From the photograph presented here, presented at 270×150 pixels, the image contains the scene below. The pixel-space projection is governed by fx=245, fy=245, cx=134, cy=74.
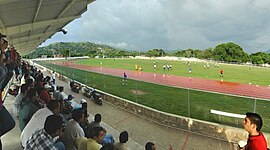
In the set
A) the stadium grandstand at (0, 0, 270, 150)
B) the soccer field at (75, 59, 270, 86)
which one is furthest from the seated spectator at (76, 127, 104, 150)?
the soccer field at (75, 59, 270, 86)

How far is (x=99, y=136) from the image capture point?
3666 millimetres

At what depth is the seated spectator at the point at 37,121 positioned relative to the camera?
11.9ft

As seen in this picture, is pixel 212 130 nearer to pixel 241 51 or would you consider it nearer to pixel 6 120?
pixel 6 120

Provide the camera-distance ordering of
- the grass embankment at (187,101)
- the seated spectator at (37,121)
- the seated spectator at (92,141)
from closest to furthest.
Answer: the seated spectator at (92,141), the seated spectator at (37,121), the grass embankment at (187,101)

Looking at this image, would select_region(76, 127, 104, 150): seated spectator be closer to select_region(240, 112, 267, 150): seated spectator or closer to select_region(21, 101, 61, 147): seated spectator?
select_region(21, 101, 61, 147): seated spectator

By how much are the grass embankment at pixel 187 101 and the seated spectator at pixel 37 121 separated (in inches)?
254

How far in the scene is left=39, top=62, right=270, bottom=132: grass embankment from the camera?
8.30 m

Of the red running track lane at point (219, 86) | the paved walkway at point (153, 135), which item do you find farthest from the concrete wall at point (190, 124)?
the red running track lane at point (219, 86)

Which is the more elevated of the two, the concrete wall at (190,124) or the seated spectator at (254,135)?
the seated spectator at (254,135)

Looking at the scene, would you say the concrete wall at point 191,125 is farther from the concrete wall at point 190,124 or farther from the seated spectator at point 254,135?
the seated spectator at point 254,135

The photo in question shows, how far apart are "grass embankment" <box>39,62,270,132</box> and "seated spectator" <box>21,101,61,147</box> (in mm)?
6441

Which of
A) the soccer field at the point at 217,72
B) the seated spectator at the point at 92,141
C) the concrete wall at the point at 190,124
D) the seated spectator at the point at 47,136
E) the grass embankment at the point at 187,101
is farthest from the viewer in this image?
the soccer field at the point at 217,72

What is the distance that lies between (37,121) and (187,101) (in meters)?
7.17

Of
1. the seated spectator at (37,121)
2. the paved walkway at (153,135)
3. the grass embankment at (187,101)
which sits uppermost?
the seated spectator at (37,121)
